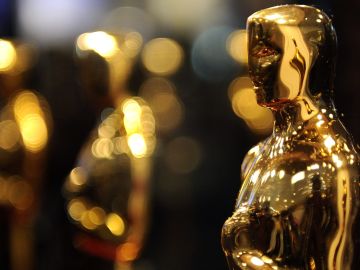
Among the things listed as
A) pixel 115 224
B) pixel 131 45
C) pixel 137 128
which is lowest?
pixel 115 224

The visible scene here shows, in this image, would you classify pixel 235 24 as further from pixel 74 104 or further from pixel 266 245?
pixel 266 245

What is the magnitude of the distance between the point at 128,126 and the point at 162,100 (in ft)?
3.15

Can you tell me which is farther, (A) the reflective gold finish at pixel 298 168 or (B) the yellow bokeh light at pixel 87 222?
(B) the yellow bokeh light at pixel 87 222

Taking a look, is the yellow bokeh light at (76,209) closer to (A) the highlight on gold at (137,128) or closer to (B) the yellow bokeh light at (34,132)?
(A) the highlight on gold at (137,128)

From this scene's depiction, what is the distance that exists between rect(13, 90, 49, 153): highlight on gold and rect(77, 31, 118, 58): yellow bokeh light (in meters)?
0.32

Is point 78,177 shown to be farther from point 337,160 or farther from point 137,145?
point 337,160

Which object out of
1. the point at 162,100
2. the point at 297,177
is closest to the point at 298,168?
the point at 297,177

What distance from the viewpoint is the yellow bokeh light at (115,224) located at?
4.41 feet

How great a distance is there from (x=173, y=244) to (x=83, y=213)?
3.04ft

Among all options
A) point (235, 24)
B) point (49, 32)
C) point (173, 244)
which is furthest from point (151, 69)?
point (49, 32)

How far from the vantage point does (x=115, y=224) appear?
1345 millimetres

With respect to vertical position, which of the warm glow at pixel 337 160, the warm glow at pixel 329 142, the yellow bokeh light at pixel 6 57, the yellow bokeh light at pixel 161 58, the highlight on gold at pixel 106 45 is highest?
the warm glow at pixel 329 142

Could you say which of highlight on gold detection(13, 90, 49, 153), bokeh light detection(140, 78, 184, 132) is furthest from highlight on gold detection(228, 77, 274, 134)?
highlight on gold detection(13, 90, 49, 153)

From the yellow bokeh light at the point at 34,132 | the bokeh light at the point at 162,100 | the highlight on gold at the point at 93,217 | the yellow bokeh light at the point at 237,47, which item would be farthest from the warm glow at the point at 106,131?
the bokeh light at the point at 162,100
